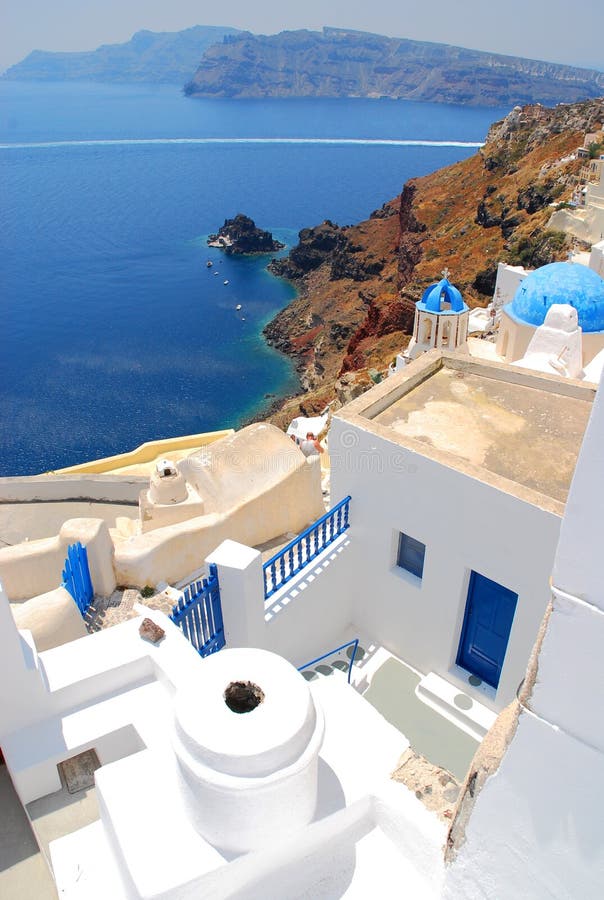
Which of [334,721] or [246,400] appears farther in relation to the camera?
[246,400]

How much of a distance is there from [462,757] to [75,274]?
7290 cm

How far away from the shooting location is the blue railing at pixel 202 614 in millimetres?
7309

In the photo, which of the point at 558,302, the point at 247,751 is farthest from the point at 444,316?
the point at 247,751

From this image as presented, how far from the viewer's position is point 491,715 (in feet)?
27.4

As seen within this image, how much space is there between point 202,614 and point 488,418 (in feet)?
15.2

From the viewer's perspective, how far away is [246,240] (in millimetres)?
78000

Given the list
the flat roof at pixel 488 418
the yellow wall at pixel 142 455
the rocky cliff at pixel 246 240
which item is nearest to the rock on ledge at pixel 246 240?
the rocky cliff at pixel 246 240

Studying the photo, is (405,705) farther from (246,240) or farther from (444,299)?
(246,240)

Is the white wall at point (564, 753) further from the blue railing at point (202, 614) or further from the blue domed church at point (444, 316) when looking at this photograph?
the blue domed church at point (444, 316)

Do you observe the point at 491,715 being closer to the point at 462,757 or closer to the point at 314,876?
the point at 462,757

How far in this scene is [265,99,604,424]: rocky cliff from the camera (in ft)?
132

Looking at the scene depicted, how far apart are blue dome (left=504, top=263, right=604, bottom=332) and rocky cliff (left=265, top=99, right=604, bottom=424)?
39.0 ft

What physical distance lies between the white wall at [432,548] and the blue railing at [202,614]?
7.28ft

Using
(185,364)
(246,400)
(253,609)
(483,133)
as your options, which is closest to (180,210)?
(185,364)
